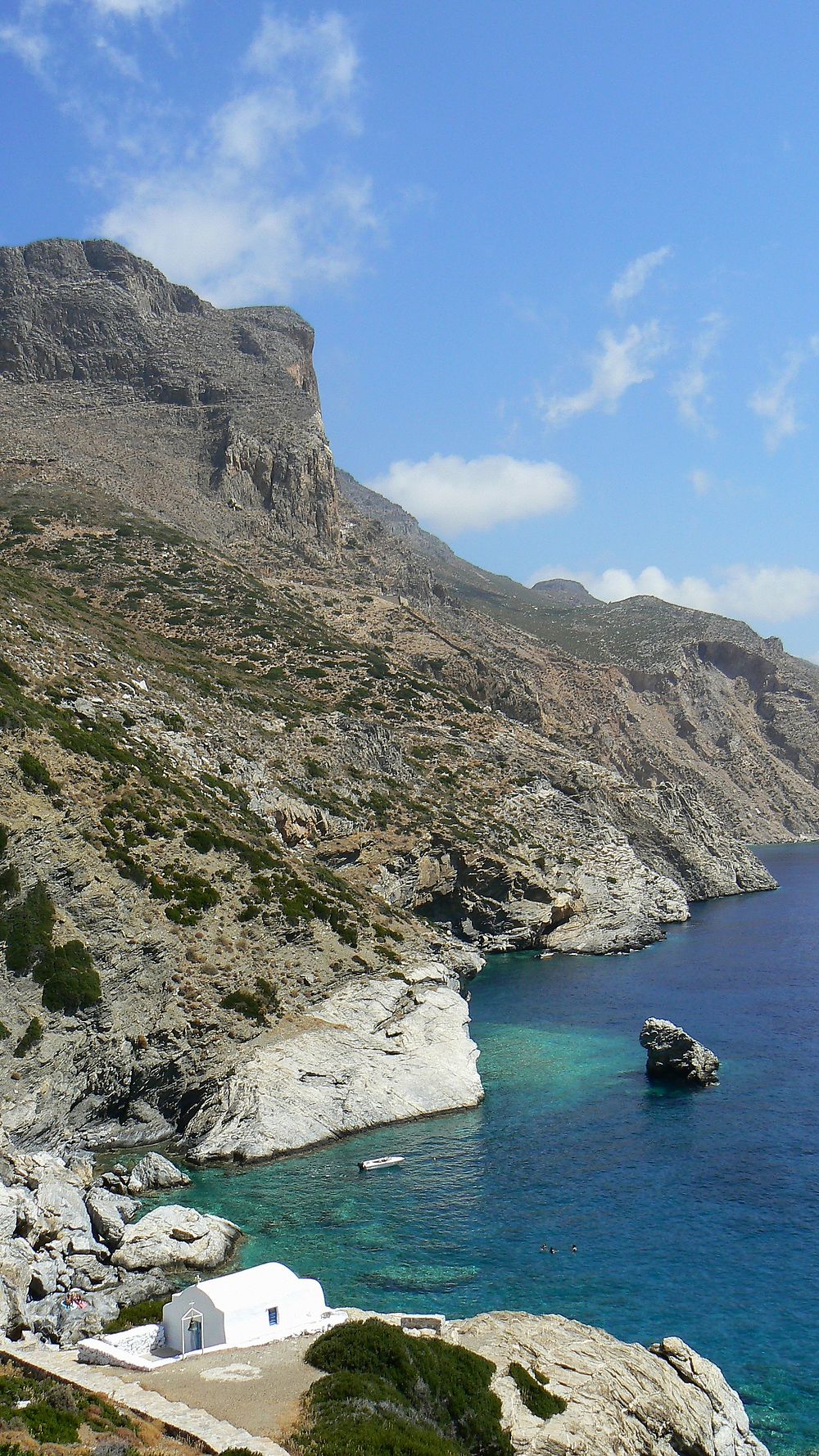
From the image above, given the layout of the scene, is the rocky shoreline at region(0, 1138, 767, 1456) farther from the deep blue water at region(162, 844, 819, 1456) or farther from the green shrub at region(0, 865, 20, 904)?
the green shrub at region(0, 865, 20, 904)

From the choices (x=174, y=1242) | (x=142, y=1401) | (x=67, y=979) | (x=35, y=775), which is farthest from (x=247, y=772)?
(x=142, y=1401)

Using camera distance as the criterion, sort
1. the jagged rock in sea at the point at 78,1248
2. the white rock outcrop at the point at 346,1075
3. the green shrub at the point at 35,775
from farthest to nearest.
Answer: the green shrub at the point at 35,775
the white rock outcrop at the point at 346,1075
the jagged rock in sea at the point at 78,1248

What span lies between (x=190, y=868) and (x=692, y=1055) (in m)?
28.0

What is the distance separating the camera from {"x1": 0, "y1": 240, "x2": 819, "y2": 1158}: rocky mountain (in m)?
47.8

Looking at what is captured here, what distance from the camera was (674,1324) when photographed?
30797 mm

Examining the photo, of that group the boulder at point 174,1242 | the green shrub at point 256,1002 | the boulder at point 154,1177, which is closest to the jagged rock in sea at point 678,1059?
the green shrub at point 256,1002

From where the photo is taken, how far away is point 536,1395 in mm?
23500

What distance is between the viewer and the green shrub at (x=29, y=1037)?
43.2 m

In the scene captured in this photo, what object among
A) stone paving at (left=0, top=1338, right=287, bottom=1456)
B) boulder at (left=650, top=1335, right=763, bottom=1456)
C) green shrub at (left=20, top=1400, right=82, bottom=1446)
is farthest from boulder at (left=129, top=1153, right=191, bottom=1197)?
green shrub at (left=20, top=1400, right=82, bottom=1446)

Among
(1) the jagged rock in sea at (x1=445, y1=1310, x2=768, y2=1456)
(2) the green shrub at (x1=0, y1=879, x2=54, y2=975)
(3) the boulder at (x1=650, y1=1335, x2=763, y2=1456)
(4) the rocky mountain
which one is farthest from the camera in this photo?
(4) the rocky mountain

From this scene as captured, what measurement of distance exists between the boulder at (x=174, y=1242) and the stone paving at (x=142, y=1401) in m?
7.55

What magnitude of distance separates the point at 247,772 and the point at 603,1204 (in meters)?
46.1

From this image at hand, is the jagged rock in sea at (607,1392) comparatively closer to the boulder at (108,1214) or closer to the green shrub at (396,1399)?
the green shrub at (396,1399)

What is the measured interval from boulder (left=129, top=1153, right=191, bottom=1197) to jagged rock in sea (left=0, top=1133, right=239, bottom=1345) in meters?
1.31
